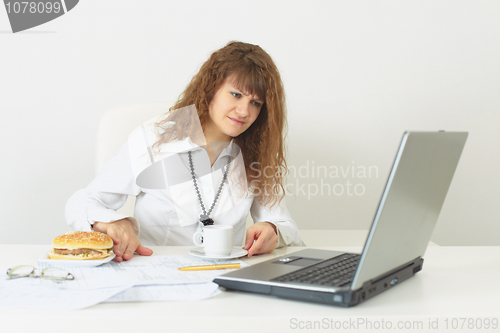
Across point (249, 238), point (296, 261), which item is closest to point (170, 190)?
point (249, 238)

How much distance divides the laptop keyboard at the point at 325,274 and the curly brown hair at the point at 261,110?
2.07 ft

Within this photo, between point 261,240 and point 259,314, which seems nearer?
point 259,314

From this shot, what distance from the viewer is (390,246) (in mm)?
686

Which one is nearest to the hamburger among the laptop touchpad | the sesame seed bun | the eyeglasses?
the sesame seed bun

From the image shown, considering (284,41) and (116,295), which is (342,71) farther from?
(116,295)

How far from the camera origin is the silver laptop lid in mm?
602

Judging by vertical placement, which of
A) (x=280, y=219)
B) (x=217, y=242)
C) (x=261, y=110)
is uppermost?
(x=261, y=110)

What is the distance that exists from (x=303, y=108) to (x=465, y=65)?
2.63ft

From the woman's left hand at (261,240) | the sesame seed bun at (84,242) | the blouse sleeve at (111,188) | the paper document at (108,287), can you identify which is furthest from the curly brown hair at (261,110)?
the paper document at (108,287)

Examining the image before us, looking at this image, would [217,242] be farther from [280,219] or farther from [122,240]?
[280,219]

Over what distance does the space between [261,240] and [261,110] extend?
1.99 feet

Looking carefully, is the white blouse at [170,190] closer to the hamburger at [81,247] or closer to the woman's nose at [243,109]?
the woman's nose at [243,109]

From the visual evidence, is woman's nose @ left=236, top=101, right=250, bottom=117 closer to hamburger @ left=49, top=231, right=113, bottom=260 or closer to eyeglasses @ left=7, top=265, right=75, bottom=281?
hamburger @ left=49, top=231, right=113, bottom=260

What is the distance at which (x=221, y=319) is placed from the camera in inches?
24.1
